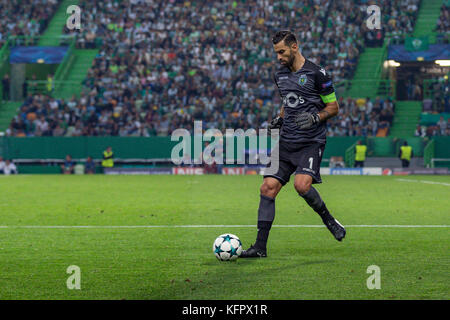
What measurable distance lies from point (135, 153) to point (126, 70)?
19.4 feet

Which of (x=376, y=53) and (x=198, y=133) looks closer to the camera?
(x=198, y=133)

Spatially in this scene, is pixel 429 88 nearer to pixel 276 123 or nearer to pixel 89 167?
pixel 89 167

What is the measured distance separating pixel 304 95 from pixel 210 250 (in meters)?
2.21

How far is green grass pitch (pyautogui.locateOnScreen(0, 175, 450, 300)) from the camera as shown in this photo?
6629 millimetres

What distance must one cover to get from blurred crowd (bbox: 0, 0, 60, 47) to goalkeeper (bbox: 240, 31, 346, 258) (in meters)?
37.2

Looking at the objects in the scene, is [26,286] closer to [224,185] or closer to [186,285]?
[186,285]

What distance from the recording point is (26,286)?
6.79m

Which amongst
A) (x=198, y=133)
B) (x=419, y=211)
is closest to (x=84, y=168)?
(x=198, y=133)

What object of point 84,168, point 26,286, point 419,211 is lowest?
point 84,168

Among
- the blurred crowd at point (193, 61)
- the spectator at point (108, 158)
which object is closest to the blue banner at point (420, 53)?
the blurred crowd at point (193, 61)

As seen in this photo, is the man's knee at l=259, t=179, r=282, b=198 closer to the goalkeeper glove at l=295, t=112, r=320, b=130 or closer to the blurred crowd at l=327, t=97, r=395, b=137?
the goalkeeper glove at l=295, t=112, r=320, b=130

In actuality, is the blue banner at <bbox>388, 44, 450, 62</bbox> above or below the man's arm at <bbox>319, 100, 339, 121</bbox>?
above

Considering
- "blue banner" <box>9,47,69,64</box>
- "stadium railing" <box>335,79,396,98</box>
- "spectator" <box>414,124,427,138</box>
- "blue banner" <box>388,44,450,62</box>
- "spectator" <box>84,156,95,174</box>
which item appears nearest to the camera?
"spectator" <box>84,156,95,174</box>

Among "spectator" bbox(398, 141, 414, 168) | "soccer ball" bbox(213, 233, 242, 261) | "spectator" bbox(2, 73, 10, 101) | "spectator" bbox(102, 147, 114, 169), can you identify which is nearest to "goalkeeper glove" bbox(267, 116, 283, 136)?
"soccer ball" bbox(213, 233, 242, 261)
